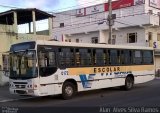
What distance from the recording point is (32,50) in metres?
16.3

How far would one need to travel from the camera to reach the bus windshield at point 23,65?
53.0ft

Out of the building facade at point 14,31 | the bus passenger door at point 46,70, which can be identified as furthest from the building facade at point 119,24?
the bus passenger door at point 46,70

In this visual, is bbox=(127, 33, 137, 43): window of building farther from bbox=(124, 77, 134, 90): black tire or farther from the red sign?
bbox=(124, 77, 134, 90): black tire

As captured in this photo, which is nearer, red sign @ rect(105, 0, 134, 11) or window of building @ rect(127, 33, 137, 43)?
window of building @ rect(127, 33, 137, 43)

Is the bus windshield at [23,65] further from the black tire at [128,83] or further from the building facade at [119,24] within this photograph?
the building facade at [119,24]

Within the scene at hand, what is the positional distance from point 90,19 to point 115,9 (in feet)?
13.6

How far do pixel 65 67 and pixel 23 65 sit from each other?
2.08 m

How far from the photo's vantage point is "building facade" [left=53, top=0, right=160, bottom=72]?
44.3m

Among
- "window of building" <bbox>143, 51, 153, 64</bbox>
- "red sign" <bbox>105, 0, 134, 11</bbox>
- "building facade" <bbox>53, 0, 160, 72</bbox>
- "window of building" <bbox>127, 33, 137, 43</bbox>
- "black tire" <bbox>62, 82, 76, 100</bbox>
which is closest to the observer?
"black tire" <bbox>62, 82, 76, 100</bbox>

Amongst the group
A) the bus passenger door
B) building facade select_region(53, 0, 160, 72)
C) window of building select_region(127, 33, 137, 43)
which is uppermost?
building facade select_region(53, 0, 160, 72)

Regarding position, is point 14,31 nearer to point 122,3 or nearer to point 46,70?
point 46,70

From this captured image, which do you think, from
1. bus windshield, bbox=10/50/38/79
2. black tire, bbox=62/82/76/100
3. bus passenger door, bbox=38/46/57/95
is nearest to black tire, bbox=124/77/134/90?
black tire, bbox=62/82/76/100

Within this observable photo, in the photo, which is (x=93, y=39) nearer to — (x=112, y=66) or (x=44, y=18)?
(x=44, y=18)

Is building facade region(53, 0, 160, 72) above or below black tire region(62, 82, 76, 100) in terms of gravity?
above
